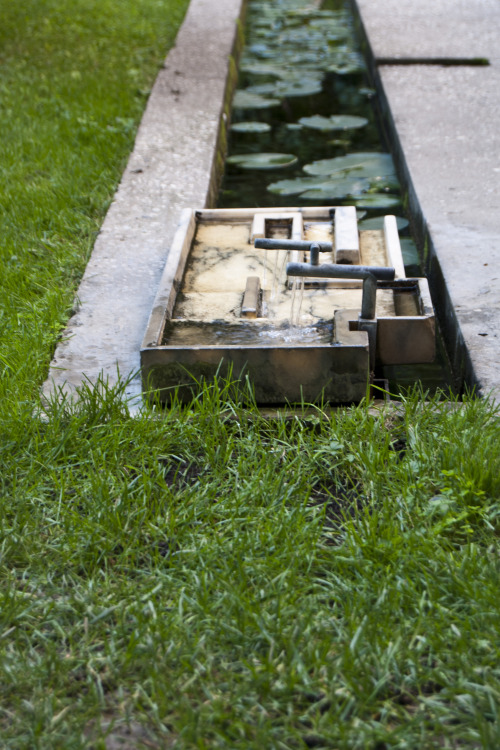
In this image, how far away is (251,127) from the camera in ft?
16.4

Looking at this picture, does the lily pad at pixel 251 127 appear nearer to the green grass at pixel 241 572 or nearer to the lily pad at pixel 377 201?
the lily pad at pixel 377 201

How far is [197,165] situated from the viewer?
4.03 metres

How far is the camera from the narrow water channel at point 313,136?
393cm

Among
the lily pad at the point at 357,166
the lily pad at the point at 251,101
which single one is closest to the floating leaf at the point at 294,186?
the lily pad at the point at 357,166

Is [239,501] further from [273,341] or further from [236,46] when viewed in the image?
[236,46]

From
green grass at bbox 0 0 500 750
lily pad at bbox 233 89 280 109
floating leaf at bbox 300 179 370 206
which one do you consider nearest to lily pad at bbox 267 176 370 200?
floating leaf at bbox 300 179 370 206

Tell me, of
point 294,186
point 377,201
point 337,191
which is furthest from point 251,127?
point 377,201

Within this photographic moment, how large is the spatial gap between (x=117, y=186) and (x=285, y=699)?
116 inches

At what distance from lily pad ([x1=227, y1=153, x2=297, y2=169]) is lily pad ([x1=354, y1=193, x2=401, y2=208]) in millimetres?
605

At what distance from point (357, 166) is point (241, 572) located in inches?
122

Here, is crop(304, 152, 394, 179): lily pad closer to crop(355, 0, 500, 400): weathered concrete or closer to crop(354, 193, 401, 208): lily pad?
crop(355, 0, 500, 400): weathered concrete

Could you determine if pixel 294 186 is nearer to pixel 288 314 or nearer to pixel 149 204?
pixel 149 204

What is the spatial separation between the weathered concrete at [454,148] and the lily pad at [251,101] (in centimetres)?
74

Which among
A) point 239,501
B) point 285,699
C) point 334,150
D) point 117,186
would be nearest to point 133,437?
point 239,501
